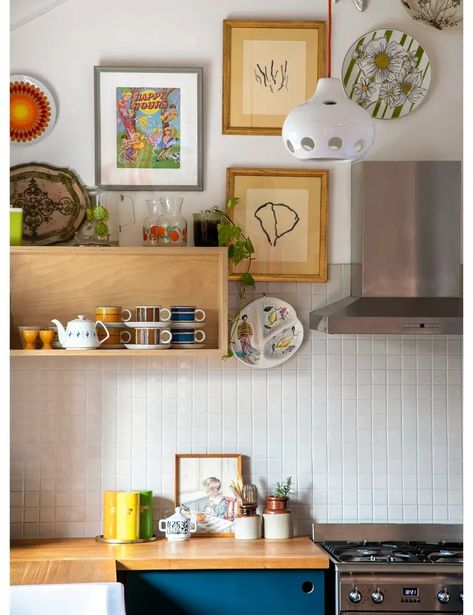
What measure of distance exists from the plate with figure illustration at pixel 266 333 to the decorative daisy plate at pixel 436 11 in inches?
50.8

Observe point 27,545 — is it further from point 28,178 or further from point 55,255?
point 28,178

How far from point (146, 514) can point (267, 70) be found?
183cm

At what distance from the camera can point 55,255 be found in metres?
3.64

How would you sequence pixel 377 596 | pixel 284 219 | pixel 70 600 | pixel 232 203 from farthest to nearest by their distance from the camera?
1. pixel 284 219
2. pixel 232 203
3. pixel 377 596
4. pixel 70 600

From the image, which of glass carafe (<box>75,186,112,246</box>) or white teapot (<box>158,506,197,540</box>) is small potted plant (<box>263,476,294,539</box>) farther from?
glass carafe (<box>75,186,112,246</box>)

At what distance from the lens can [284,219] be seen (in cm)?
379

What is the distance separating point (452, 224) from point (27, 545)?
2033 mm

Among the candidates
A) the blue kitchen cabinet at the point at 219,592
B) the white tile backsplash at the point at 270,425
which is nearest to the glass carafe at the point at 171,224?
the white tile backsplash at the point at 270,425

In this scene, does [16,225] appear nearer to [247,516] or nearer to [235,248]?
[235,248]

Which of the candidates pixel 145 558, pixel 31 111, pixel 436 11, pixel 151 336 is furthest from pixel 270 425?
pixel 436 11

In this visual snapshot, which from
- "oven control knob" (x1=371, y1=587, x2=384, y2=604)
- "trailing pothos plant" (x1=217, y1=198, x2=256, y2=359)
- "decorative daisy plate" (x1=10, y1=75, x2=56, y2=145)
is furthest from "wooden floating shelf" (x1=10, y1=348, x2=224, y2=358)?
"oven control knob" (x1=371, y1=587, x2=384, y2=604)

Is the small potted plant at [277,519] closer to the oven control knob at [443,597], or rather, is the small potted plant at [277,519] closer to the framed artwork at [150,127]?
the oven control knob at [443,597]

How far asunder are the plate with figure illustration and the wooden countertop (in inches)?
28.7

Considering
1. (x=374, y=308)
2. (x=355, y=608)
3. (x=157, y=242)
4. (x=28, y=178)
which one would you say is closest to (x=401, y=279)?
(x=374, y=308)
